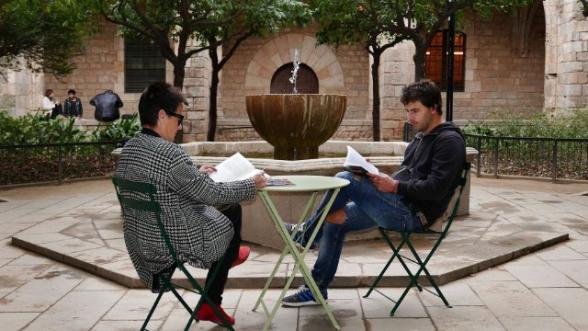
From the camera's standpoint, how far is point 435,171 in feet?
13.1

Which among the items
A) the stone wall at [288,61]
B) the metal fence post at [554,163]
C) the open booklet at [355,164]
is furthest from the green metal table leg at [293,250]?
the stone wall at [288,61]

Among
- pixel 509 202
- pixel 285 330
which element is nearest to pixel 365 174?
pixel 285 330

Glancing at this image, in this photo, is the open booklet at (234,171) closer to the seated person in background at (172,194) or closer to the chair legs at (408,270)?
the seated person in background at (172,194)

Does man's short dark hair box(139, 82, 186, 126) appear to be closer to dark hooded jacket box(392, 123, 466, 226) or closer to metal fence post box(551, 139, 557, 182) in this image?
dark hooded jacket box(392, 123, 466, 226)

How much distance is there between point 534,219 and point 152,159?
530 centimetres

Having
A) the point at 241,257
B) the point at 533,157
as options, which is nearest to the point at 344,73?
the point at 533,157

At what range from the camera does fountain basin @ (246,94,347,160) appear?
23.7 feet

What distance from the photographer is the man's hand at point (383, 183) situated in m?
3.92

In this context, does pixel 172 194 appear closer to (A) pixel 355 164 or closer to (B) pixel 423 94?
(A) pixel 355 164

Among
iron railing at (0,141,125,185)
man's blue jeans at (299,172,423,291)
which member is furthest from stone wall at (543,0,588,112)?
man's blue jeans at (299,172,423,291)

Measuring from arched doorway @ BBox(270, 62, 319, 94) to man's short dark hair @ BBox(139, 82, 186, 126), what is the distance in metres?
18.2

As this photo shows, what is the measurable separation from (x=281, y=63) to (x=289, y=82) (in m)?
0.72

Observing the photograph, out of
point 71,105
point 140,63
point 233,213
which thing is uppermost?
point 140,63

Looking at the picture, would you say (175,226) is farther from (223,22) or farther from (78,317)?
(223,22)
